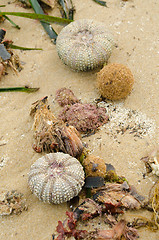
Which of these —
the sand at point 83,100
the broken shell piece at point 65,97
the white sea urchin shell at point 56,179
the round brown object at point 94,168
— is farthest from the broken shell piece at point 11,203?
the broken shell piece at point 65,97

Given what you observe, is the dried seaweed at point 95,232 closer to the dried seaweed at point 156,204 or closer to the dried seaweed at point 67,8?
the dried seaweed at point 156,204

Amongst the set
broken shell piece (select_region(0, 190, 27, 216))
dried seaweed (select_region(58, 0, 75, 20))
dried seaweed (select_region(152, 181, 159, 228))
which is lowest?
broken shell piece (select_region(0, 190, 27, 216))

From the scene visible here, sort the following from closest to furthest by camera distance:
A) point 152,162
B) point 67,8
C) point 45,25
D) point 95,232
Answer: point 95,232 < point 152,162 < point 45,25 < point 67,8

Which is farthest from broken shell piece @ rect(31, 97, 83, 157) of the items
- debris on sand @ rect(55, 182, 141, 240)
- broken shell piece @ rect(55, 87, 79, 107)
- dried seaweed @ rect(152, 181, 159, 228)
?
dried seaweed @ rect(152, 181, 159, 228)

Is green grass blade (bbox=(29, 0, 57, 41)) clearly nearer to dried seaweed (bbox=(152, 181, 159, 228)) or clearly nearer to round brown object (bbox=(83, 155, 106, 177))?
round brown object (bbox=(83, 155, 106, 177))

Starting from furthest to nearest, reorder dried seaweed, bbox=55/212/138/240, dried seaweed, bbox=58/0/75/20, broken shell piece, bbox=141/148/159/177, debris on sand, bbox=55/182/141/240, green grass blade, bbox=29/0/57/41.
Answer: dried seaweed, bbox=58/0/75/20 < green grass blade, bbox=29/0/57/41 < broken shell piece, bbox=141/148/159/177 < debris on sand, bbox=55/182/141/240 < dried seaweed, bbox=55/212/138/240

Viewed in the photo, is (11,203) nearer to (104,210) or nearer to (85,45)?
(104,210)

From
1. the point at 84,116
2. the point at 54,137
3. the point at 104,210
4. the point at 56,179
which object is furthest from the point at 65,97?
the point at 104,210
